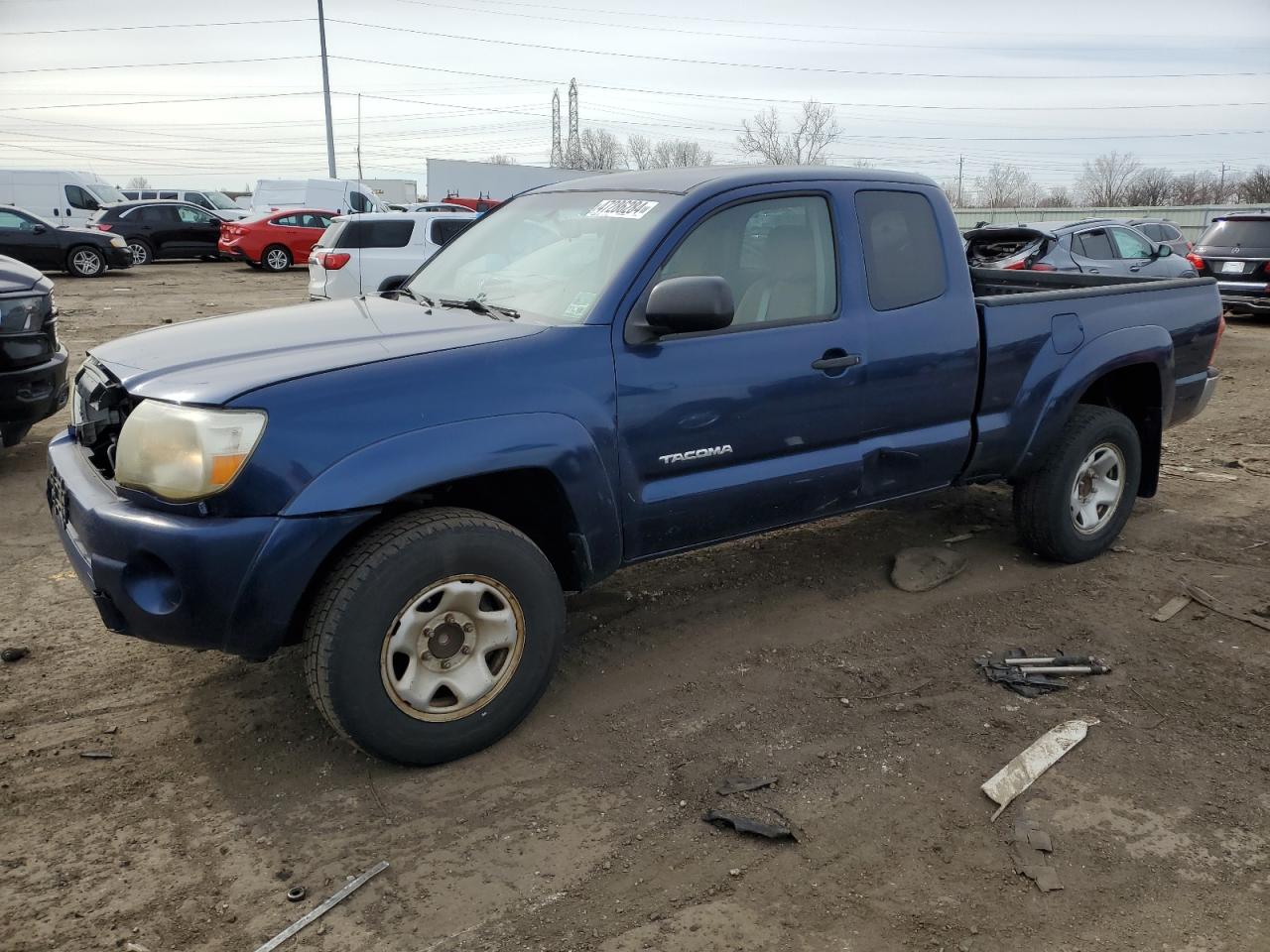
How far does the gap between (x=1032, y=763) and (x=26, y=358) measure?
19.6 feet

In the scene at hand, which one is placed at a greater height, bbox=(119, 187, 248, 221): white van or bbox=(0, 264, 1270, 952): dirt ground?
bbox=(119, 187, 248, 221): white van

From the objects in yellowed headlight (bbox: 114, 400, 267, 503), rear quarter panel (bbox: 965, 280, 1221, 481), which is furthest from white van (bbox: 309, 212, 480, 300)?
yellowed headlight (bbox: 114, 400, 267, 503)

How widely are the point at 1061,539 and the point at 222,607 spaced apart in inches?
151

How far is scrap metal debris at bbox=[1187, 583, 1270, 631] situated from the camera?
442cm

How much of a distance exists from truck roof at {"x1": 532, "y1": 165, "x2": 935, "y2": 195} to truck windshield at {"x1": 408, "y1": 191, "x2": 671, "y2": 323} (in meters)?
0.08

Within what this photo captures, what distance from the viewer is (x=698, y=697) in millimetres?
3699

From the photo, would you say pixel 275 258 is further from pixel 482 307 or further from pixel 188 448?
pixel 188 448

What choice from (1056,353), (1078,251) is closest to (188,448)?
(1056,353)

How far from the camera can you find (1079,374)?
185 inches

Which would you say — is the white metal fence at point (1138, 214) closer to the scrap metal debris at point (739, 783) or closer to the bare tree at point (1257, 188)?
the bare tree at point (1257, 188)

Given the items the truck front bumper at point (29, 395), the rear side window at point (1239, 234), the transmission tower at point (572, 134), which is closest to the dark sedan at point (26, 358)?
the truck front bumper at point (29, 395)

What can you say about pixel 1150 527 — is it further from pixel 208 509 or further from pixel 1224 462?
pixel 208 509

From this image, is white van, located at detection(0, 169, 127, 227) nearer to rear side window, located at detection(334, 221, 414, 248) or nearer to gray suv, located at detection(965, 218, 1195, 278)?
rear side window, located at detection(334, 221, 414, 248)

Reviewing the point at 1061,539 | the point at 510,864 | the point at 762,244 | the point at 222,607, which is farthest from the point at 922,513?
the point at 222,607
